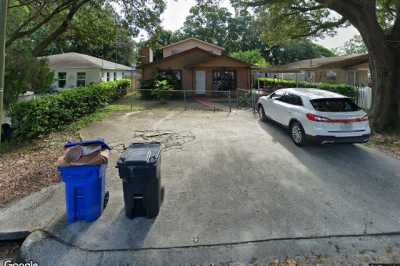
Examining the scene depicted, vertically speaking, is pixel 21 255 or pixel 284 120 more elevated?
pixel 284 120

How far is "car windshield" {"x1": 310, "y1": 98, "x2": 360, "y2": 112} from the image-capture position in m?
7.59

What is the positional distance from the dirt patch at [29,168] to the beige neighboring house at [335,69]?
17.5 meters

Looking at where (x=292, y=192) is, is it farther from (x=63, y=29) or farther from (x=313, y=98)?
(x=63, y=29)

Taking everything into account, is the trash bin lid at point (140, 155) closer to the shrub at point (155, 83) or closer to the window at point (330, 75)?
the shrub at point (155, 83)

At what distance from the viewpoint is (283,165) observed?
671 centimetres

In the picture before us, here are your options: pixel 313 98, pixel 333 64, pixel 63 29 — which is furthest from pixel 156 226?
pixel 333 64

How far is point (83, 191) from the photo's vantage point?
4.28 metres

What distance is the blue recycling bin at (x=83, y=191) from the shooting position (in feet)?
13.7

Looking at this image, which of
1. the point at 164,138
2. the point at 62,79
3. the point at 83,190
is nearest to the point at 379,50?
the point at 164,138

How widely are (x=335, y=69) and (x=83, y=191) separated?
80.3 feet

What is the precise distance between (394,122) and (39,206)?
36.8ft

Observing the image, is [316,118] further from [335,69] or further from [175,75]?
[335,69]

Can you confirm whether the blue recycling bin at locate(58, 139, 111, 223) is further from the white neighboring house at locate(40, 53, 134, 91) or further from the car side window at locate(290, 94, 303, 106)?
the white neighboring house at locate(40, 53, 134, 91)

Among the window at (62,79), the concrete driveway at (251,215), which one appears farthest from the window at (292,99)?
the window at (62,79)
